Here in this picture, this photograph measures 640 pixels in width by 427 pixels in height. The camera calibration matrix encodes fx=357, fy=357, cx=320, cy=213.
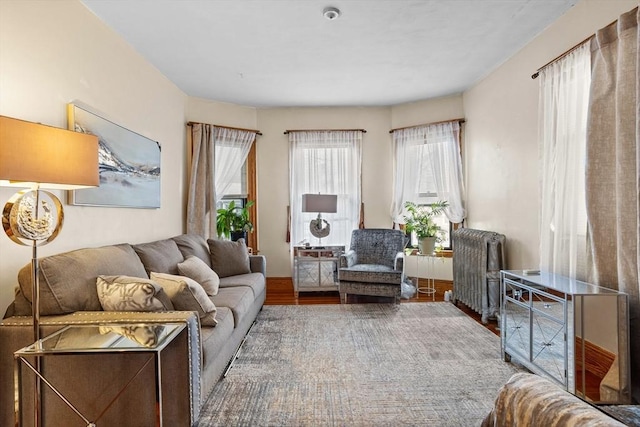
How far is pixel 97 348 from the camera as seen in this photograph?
1499 mm

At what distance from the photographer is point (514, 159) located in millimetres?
3781

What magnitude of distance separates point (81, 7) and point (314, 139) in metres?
3.36

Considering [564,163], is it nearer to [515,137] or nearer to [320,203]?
[515,137]

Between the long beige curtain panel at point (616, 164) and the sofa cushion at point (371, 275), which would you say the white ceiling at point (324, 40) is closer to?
the long beige curtain panel at point (616, 164)

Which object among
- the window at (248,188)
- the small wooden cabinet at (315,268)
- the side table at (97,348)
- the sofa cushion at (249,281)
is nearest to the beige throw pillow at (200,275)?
the sofa cushion at (249,281)

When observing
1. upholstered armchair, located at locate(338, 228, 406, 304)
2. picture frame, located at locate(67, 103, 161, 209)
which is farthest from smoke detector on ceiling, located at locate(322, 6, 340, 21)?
upholstered armchair, located at locate(338, 228, 406, 304)

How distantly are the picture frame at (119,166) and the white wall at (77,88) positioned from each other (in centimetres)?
8

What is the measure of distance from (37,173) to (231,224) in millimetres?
3598

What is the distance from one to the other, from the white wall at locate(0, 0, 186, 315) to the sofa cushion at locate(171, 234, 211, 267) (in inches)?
12.2

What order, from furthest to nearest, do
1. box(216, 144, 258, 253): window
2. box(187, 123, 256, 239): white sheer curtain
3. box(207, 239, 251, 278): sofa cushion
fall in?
1. box(216, 144, 258, 253): window
2. box(187, 123, 256, 239): white sheer curtain
3. box(207, 239, 251, 278): sofa cushion

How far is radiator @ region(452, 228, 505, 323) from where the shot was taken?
3.68 m

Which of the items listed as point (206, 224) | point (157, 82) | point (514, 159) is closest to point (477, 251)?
point (514, 159)

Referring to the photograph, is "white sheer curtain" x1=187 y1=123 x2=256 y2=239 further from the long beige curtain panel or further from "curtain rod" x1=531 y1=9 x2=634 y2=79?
the long beige curtain panel

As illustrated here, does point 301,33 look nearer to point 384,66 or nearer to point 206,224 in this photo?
point 384,66
